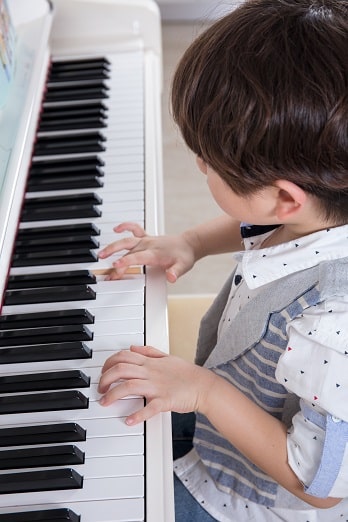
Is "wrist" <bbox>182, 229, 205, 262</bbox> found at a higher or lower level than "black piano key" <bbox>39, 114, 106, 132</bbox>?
lower

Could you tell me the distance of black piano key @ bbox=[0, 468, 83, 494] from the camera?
960 millimetres

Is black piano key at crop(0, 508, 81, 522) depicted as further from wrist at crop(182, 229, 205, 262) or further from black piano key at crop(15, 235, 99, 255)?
wrist at crop(182, 229, 205, 262)

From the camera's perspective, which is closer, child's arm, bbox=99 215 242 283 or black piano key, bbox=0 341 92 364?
black piano key, bbox=0 341 92 364

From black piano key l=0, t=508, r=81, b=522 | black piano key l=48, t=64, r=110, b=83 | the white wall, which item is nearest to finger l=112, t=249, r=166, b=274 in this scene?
black piano key l=0, t=508, r=81, b=522

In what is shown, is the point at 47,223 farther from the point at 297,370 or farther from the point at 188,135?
the point at 297,370

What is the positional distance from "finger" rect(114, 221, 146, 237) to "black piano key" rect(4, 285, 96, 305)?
0.15 m

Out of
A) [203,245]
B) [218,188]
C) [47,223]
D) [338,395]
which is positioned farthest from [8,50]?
[338,395]

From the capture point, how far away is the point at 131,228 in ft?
4.40

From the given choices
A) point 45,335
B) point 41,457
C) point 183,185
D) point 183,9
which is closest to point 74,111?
point 45,335

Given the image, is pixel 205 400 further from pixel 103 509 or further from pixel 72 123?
pixel 72 123

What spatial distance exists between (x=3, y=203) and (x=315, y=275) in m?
0.49

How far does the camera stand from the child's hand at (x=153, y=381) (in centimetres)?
104

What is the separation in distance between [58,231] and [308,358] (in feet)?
1.81

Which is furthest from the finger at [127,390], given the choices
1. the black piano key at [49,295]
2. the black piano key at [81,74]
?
the black piano key at [81,74]
